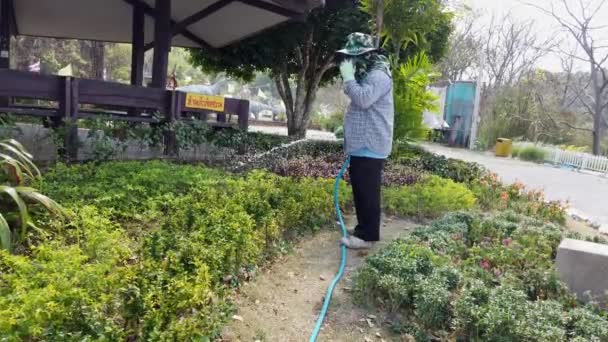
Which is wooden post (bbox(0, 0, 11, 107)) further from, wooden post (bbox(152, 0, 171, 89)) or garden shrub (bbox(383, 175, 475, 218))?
garden shrub (bbox(383, 175, 475, 218))

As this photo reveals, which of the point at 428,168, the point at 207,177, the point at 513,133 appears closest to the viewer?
the point at 207,177

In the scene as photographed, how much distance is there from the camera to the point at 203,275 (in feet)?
7.56

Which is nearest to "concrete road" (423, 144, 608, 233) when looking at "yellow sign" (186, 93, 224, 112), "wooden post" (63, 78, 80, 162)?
"yellow sign" (186, 93, 224, 112)

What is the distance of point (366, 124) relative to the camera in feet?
13.3

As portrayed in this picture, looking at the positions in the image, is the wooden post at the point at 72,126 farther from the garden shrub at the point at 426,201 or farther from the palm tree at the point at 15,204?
the garden shrub at the point at 426,201

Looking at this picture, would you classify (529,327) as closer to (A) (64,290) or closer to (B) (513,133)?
(A) (64,290)

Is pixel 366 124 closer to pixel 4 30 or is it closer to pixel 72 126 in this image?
pixel 72 126

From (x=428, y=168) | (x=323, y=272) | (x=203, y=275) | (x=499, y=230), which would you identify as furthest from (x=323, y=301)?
(x=428, y=168)

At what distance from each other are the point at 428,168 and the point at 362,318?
5.92 metres

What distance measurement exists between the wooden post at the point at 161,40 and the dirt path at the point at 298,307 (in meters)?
5.37

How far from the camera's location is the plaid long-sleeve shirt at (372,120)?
3923 mm

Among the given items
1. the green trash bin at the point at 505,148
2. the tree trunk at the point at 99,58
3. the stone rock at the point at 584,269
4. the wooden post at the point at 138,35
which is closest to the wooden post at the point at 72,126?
the wooden post at the point at 138,35

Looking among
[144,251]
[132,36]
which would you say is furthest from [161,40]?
[144,251]

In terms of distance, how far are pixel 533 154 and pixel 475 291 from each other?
19.7 m
